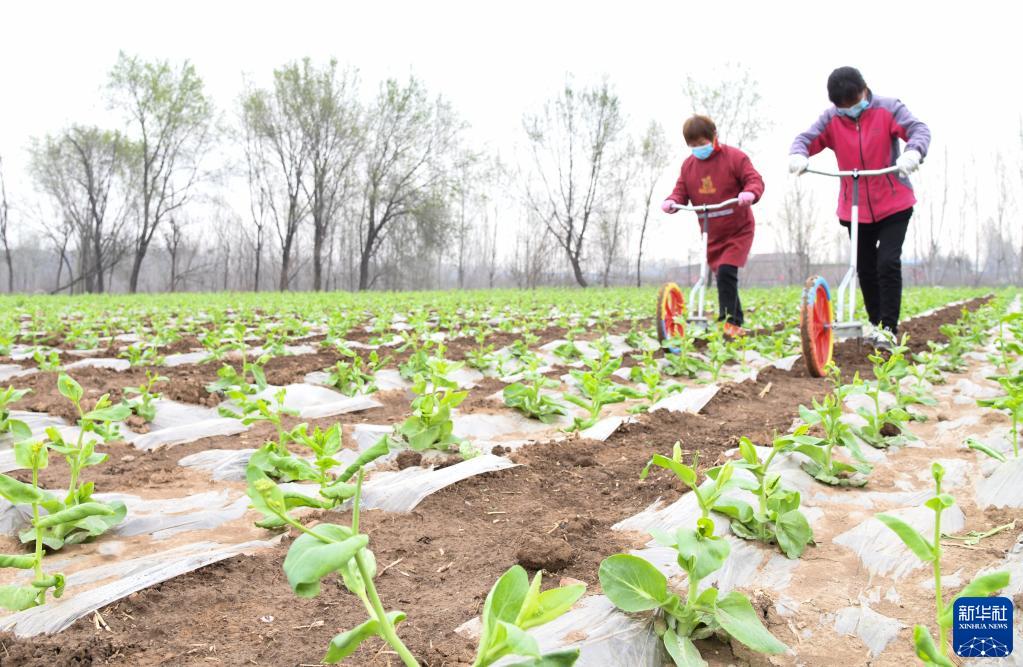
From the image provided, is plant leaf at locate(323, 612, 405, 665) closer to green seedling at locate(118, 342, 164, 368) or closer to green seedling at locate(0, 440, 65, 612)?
green seedling at locate(0, 440, 65, 612)

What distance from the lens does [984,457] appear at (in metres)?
2.42

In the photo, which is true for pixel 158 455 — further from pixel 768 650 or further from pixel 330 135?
pixel 330 135

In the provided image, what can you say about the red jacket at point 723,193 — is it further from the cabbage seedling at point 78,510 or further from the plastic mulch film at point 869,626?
the cabbage seedling at point 78,510

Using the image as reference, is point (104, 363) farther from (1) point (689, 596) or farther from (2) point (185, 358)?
(1) point (689, 596)

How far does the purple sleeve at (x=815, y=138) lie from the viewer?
4766mm

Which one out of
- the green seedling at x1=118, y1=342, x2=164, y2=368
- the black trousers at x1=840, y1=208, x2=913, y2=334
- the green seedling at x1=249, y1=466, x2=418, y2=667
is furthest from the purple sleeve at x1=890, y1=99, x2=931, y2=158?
the green seedling at x1=118, y1=342, x2=164, y2=368

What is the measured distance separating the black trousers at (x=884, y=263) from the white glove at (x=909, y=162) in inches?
24.4

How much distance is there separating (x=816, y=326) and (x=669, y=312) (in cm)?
160

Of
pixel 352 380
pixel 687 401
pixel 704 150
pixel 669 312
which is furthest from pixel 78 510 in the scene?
pixel 704 150

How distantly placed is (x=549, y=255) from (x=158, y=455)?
1708 inches

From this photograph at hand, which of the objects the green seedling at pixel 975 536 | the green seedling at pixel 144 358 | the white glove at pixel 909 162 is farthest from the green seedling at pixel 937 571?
the green seedling at pixel 144 358

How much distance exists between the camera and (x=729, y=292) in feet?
19.4

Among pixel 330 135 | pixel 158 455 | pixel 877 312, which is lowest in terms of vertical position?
pixel 158 455

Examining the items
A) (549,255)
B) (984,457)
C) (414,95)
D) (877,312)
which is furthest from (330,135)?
(984,457)
